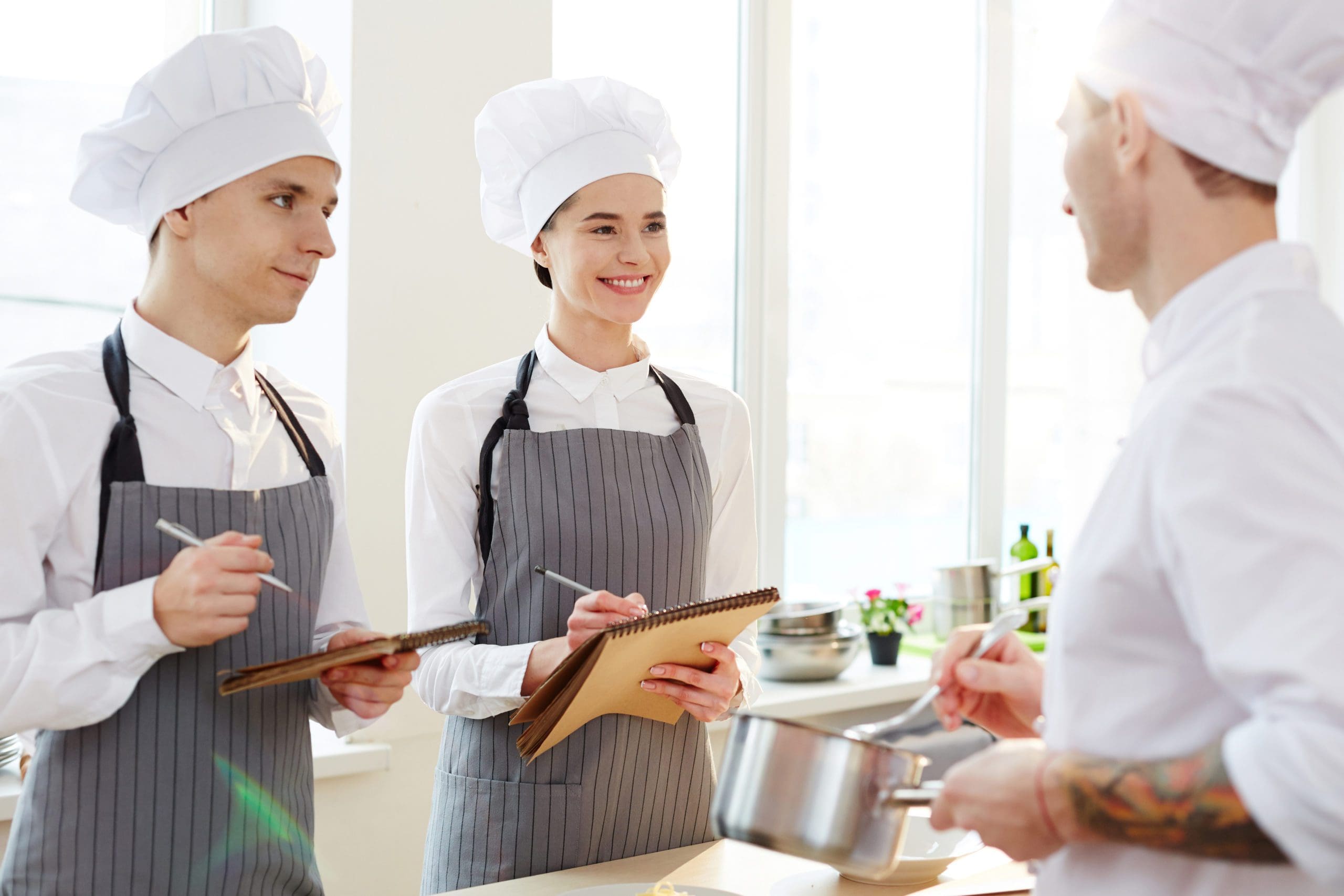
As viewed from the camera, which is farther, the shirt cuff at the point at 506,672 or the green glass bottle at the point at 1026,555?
the green glass bottle at the point at 1026,555

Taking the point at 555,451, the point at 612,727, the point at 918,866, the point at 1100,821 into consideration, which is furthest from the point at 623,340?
the point at 1100,821

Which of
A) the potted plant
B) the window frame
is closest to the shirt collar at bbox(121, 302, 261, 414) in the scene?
the window frame

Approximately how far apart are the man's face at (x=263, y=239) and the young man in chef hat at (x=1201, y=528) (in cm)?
97

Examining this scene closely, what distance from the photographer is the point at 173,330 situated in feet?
4.76

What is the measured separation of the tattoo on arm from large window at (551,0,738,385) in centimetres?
250

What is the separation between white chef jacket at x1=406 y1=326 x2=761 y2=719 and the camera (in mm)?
1688

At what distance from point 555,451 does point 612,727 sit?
1.43 feet

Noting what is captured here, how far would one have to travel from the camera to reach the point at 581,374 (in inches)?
74.4

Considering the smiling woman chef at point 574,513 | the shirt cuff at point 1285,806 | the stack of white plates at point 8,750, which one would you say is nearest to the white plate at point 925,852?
the smiling woman chef at point 574,513

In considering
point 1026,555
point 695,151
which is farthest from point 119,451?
point 1026,555

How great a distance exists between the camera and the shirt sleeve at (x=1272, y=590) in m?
0.73

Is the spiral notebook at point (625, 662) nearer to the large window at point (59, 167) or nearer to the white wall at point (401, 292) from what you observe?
the white wall at point (401, 292)

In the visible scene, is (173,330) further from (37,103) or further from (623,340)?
(37,103)

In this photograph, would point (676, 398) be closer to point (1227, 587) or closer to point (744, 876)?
point (744, 876)
